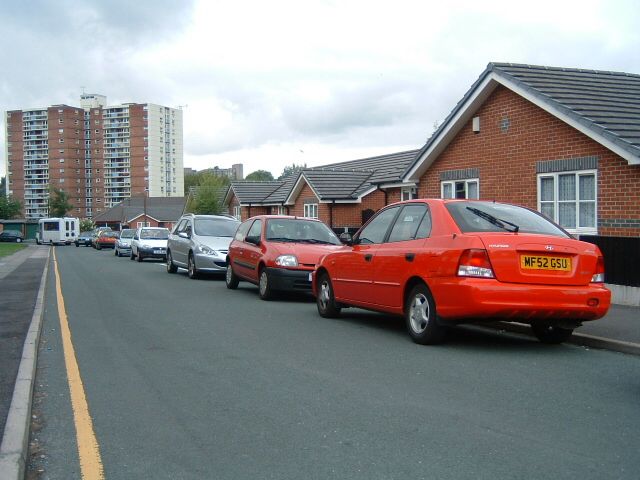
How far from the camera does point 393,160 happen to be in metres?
31.4

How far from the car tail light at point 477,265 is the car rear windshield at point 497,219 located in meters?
0.45

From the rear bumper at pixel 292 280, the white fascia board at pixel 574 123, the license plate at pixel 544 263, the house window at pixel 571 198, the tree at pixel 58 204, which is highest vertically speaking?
the tree at pixel 58 204

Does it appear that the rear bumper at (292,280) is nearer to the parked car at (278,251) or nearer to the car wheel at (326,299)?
the parked car at (278,251)

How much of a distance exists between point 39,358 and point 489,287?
4907 millimetres

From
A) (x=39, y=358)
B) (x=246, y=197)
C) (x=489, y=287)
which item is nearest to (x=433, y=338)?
(x=489, y=287)

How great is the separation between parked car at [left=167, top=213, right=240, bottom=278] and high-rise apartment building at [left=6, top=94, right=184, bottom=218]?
415ft

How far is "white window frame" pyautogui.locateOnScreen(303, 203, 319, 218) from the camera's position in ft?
106

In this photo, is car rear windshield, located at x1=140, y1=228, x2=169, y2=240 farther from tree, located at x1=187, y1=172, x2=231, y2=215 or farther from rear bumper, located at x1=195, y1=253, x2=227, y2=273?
tree, located at x1=187, y1=172, x2=231, y2=215

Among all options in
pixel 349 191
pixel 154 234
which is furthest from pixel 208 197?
pixel 349 191

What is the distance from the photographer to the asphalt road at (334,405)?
4.34 meters

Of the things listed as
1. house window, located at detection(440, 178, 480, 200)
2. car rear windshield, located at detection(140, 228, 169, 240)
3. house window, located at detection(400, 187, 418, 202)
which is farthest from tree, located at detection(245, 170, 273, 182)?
house window, located at detection(440, 178, 480, 200)

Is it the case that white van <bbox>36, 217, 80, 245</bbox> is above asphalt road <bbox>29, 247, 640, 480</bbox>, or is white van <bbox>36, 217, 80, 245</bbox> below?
above

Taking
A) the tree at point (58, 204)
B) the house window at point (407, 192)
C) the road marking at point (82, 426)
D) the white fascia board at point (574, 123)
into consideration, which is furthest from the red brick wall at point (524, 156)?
the tree at point (58, 204)

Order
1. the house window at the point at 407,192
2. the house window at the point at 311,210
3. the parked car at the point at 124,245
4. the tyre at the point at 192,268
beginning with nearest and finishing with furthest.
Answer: the tyre at the point at 192,268
the house window at the point at 407,192
the house window at the point at 311,210
the parked car at the point at 124,245
